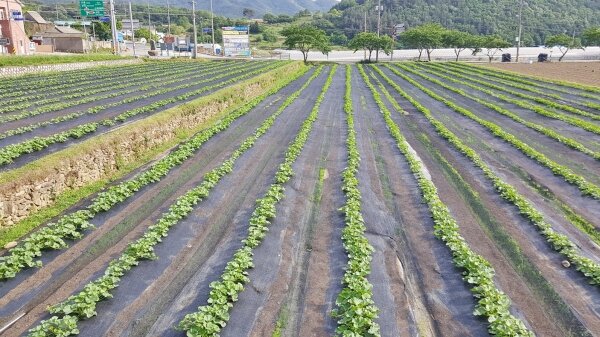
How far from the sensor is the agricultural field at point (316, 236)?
7273 millimetres

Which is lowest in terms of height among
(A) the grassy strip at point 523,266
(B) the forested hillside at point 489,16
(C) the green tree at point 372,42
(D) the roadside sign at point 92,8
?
(A) the grassy strip at point 523,266

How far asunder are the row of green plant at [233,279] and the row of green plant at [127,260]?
0.24 meters

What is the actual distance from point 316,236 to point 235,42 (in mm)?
75927

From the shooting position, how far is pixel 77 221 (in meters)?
10.1

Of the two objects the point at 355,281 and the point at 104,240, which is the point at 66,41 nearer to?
the point at 104,240

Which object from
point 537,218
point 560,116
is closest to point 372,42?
point 560,116

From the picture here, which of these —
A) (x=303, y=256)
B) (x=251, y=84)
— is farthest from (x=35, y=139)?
(x=251, y=84)

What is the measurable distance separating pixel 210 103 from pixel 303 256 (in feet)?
54.7

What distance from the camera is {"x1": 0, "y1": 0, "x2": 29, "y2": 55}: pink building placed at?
55.3m

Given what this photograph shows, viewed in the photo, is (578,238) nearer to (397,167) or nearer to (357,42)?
(397,167)

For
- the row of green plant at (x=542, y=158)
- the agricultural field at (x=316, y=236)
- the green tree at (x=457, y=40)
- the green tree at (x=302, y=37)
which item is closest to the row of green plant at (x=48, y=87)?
the agricultural field at (x=316, y=236)

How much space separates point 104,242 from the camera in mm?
9703

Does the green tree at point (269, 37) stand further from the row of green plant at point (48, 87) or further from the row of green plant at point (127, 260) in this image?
the row of green plant at point (127, 260)

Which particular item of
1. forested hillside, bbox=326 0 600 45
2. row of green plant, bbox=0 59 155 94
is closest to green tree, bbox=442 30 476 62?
forested hillside, bbox=326 0 600 45
